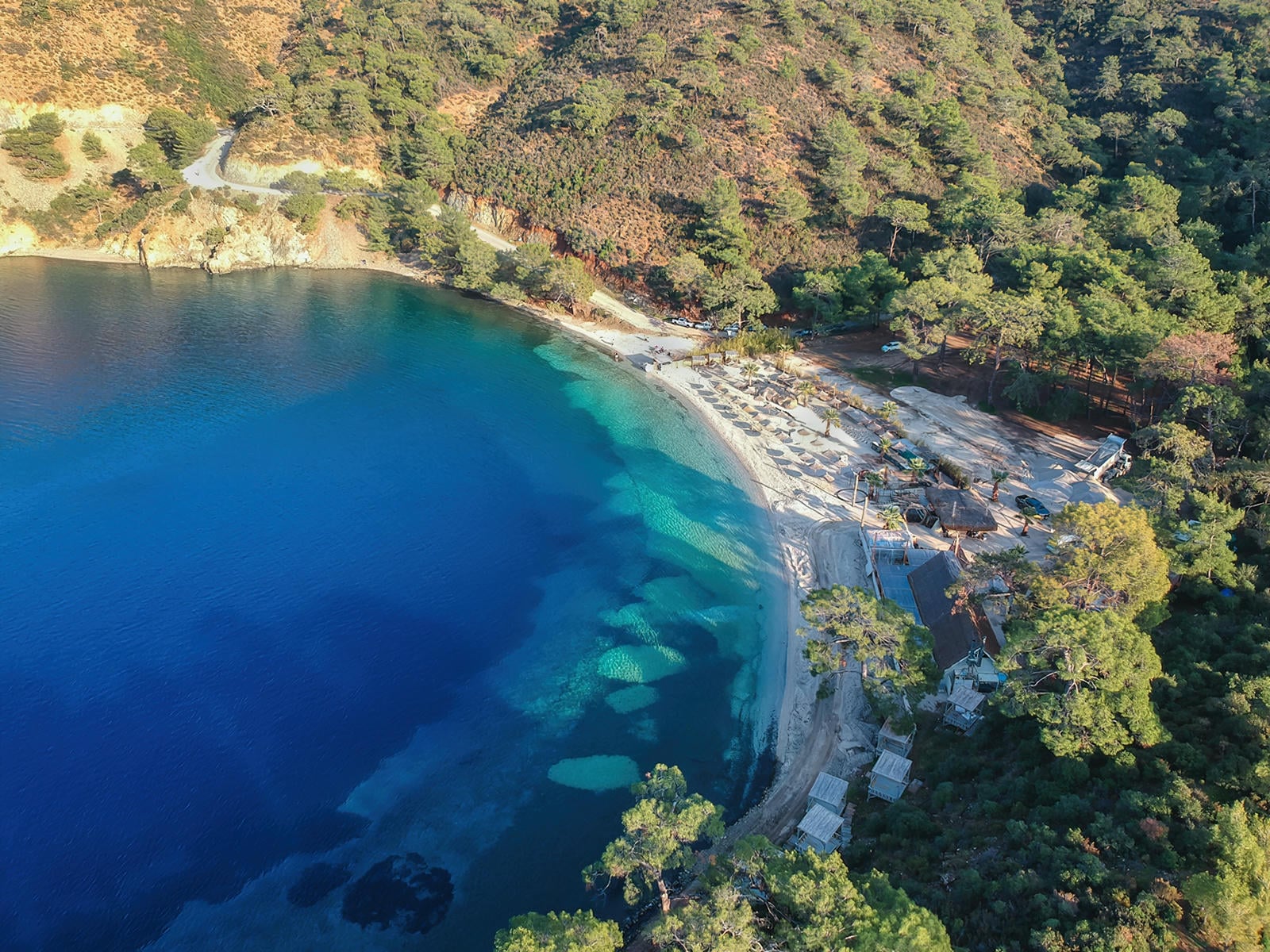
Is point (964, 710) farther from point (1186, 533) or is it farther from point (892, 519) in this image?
point (1186, 533)

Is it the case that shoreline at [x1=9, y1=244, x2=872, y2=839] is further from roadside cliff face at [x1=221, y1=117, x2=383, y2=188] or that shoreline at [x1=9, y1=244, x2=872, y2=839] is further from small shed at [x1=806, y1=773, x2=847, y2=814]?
roadside cliff face at [x1=221, y1=117, x2=383, y2=188]

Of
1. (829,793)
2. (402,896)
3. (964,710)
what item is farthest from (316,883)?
(964,710)

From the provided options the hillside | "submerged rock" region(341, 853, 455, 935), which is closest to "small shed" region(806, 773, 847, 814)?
"submerged rock" region(341, 853, 455, 935)

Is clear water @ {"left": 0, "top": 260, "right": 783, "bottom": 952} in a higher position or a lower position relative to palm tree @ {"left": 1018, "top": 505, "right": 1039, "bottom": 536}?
lower

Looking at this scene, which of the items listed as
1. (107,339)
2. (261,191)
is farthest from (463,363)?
(261,191)

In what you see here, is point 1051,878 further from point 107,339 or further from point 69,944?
point 107,339

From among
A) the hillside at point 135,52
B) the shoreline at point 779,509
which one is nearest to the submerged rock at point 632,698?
the shoreline at point 779,509

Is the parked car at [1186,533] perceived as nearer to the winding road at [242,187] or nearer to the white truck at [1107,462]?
the white truck at [1107,462]
